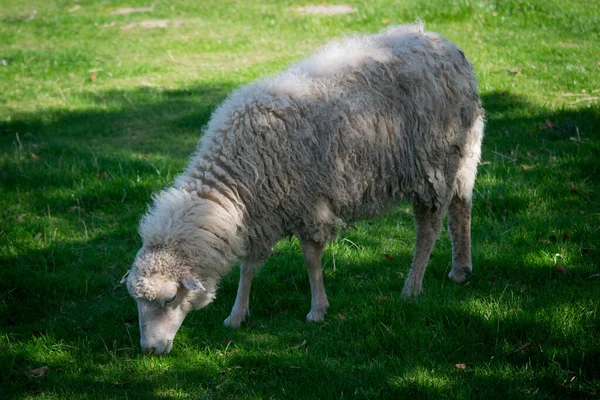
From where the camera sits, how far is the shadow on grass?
3.57 m

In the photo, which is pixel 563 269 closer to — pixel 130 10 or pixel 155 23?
pixel 155 23

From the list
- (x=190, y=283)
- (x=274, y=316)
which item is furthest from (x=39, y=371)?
(x=274, y=316)

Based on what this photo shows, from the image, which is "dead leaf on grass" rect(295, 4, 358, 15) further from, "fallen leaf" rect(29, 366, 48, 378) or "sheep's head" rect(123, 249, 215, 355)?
"fallen leaf" rect(29, 366, 48, 378)

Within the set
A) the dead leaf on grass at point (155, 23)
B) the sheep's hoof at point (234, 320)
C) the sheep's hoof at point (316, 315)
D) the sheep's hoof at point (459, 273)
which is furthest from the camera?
the dead leaf on grass at point (155, 23)

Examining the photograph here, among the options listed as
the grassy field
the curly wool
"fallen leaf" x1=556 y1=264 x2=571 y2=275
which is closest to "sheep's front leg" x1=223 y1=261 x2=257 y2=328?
the grassy field

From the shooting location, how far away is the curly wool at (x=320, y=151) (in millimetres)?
4121

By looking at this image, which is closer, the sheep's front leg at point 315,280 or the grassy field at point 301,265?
the grassy field at point 301,265

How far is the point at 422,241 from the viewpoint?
466cm

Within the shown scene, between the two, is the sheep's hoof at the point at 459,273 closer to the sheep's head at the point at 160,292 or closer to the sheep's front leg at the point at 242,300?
the sheep's front leg at the point at 242,300

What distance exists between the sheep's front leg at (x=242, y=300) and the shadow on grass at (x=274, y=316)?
0.26ft

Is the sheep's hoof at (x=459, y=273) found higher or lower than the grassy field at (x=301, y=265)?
lower

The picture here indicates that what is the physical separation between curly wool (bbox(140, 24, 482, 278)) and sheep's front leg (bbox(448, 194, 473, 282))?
1.05 feet

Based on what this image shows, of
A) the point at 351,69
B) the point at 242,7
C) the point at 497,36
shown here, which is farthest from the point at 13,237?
the point at 242,7

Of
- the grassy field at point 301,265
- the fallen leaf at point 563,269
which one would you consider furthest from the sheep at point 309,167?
the fallen leaf at point 563,269
